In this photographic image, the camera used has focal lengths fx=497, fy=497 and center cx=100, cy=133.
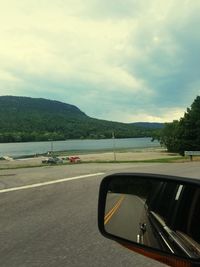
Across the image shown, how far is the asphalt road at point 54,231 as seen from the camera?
6258 millimetres

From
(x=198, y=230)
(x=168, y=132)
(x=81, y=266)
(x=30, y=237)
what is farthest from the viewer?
(x=168, y=132)

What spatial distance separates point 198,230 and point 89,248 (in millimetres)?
4466

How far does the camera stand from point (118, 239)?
3.26 m

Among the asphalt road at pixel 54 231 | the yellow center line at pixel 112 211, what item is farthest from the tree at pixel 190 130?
the yellow center line at pixel 112 211

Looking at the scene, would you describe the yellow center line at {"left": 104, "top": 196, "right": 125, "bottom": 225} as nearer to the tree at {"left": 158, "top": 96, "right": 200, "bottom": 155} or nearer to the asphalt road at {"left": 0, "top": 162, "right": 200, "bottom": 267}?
the asphalt road at {"left": 0, "top": 162, "right": 200, "bottom": 267}

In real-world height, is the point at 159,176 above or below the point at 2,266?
above

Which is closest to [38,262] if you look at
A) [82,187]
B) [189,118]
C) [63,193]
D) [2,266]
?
[2,266]

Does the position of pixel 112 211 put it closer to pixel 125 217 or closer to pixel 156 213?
pixel 125 217

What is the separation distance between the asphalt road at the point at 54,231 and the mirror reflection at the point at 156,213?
2.82 meters

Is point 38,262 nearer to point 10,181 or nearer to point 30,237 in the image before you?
point 30,237

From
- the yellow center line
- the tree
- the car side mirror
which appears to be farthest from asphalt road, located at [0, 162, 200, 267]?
the tree

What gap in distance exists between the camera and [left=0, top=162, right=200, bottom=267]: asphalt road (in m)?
6.26

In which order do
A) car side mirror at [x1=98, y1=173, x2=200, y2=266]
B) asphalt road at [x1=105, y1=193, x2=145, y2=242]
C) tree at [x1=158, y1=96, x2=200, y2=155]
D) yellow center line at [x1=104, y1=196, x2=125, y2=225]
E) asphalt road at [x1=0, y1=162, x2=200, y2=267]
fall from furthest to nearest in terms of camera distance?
tree at [x1=158, y1=96, x2=200, y2=155]
asphalt road at [x1=0, y1=162, x2=200, y2=267]
yellow center line at [x1=104, y1=196, x2=125, y2=225]
asphalt road at [x1=105, y1=193, x2=145, y2=242]
car side mirror at [x1=98, y1=173, x2=200, y2=266]

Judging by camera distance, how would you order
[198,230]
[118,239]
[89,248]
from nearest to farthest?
1. [198,230]
2. [118,239]
3. [89,248]
